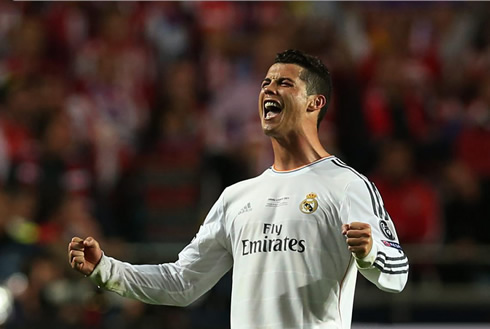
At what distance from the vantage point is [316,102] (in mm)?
4539

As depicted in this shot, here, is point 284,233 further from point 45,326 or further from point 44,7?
point 44,7

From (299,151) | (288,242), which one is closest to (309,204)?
(288,242)

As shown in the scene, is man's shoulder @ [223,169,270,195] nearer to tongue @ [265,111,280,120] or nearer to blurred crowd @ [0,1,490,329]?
tongue @ [265,111,280,120]

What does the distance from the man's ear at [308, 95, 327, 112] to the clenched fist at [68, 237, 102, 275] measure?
1124 mm

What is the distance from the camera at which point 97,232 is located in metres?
8.52

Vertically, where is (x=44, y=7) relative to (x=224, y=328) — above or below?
above

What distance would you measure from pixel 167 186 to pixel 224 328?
5.20ft

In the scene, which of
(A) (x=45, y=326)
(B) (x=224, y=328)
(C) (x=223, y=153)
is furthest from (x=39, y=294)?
(C) (x=223, y=153)

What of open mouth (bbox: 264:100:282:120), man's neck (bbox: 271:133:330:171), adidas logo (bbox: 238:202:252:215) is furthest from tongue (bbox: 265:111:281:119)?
adidas logo (bbox: 238:202:252:215)

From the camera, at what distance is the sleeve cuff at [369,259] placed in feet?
12.4

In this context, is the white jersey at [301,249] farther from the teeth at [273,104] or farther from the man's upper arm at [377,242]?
the teeth at [273,104]

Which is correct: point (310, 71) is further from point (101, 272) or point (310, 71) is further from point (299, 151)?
point (101, 272)

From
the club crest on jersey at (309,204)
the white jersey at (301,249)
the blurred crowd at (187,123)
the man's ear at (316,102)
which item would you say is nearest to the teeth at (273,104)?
the man's ear at (316,102)

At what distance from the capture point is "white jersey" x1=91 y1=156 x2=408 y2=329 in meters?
4.14
